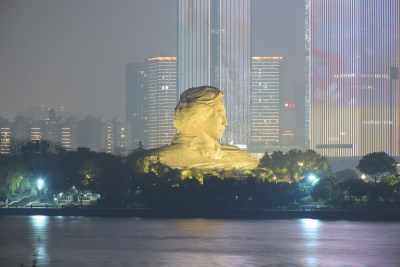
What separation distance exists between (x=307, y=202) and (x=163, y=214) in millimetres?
13635

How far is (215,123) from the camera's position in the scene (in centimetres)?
14388

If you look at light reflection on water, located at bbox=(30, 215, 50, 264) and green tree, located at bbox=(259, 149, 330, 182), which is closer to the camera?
light reflection on water, located at bbox=(30, 215, 50, 264)

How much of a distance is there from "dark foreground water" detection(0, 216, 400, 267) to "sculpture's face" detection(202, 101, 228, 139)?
15873 millimetres

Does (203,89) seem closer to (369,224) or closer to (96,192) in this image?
(96,192)

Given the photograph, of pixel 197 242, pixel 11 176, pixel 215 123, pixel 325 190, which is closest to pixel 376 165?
pixel 215 123

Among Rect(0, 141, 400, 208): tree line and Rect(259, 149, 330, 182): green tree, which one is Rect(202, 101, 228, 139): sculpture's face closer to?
Rect(0, 141, 400, 208): tree line

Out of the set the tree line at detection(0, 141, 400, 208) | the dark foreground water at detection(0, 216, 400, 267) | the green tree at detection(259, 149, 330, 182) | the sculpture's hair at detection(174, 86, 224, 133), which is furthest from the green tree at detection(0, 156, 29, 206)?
the green tree at detection(259, 149, 330, 182)

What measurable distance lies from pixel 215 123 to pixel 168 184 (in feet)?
29.7

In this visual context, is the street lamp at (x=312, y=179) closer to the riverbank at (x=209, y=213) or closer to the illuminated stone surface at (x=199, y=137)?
the illuminated stone surface at (x=199, y=137)

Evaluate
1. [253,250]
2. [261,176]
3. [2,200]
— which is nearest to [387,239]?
[253,250]

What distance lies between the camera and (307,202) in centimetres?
14000

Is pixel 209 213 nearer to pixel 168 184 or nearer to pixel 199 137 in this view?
pixel 168 184

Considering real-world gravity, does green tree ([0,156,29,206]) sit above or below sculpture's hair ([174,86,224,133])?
below

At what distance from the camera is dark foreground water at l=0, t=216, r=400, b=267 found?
9550 centimetres
